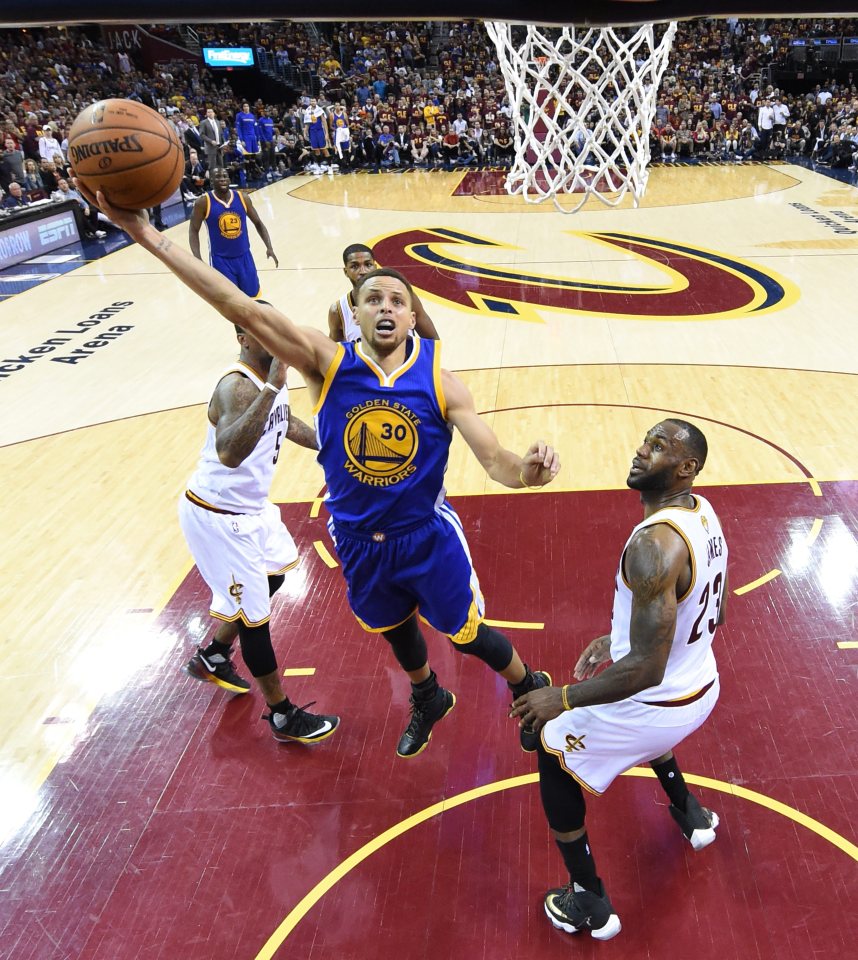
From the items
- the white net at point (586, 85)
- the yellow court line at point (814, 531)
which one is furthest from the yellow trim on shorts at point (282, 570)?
the white net at point (586, 85)

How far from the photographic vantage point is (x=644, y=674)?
231 cm

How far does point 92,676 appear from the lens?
411 cm

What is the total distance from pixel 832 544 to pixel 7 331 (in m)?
9.24

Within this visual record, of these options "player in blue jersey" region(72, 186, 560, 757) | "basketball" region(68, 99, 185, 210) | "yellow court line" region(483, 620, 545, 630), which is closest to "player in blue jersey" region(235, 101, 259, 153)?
"yellow court line" region(483, 620, 545, 630)

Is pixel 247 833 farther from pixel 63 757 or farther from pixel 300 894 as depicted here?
pixel 63 757

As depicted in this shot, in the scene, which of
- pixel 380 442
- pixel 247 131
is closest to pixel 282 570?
pixel 380 442

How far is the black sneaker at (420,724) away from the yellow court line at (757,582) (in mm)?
1914

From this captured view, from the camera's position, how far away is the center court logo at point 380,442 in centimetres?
274

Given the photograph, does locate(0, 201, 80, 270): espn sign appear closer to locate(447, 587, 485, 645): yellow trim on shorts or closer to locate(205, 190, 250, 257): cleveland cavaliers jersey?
locate(205, 190, 250, 257): cleveland cavaliers jersey

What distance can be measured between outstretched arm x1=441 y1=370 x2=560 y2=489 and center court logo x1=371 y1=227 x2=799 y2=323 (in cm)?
675

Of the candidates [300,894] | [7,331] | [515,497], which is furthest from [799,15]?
[7,331]

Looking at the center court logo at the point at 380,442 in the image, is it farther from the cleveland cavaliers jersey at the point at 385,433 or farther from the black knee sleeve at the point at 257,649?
the black knee sleeve at the point at 257,649

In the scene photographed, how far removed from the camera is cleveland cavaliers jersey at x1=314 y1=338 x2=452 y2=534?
274 cm

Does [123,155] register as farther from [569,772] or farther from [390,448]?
[569,772]
